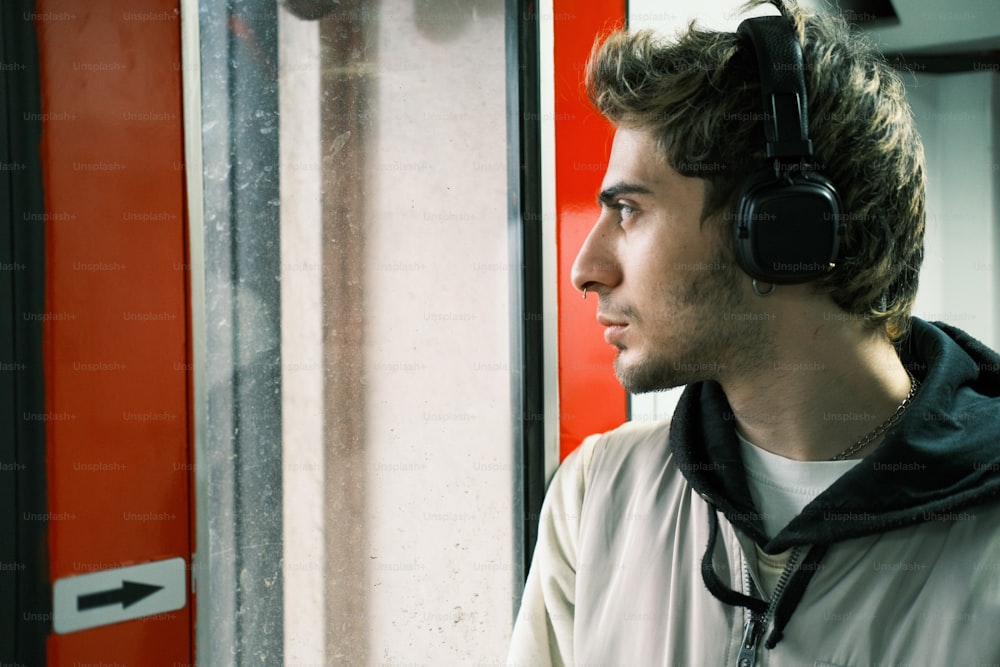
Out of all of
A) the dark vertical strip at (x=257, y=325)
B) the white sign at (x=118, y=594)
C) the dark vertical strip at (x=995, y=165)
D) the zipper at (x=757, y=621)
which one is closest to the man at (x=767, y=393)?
the zipper at (x=757, y=621)

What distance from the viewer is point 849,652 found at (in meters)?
1.01

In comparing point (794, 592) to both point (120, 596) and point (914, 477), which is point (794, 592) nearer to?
point (914, 477)

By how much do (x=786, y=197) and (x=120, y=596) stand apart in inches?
39.2

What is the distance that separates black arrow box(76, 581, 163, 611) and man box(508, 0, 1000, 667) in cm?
57

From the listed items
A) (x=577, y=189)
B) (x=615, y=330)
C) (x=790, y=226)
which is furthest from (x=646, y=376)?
(x=577, y=189)

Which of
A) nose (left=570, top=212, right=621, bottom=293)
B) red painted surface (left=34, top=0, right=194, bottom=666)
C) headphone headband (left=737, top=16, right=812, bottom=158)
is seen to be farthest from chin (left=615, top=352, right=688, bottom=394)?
red painted surface (left=34, top=0, right=194, bottom=666)

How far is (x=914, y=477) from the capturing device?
1.03 metres

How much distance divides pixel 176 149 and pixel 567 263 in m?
0.78

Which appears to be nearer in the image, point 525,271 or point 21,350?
point 21,350

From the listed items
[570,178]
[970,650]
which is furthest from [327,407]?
[970,650]

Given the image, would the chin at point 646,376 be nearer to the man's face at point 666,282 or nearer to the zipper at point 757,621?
the man's face at point 666,282

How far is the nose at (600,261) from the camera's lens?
1253 mm

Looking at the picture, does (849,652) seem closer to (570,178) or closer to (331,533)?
(331,533)

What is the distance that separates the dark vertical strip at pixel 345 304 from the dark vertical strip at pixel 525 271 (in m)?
0.27
